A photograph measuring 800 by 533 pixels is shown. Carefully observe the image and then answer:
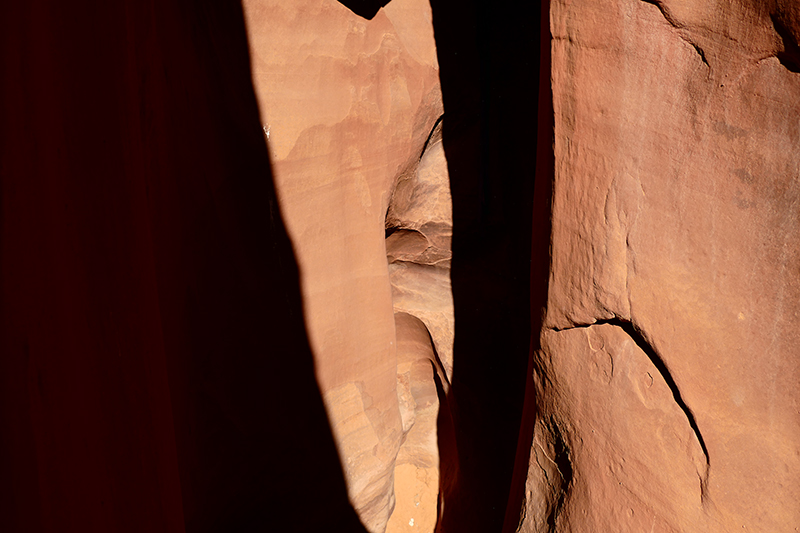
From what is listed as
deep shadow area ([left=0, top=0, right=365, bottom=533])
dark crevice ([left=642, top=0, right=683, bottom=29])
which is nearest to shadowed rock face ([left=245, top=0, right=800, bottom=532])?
dark crevice ([left=642, top=0, right=683, bottom=29])

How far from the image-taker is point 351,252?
1.76 metres

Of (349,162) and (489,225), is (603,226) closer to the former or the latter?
(349,162)

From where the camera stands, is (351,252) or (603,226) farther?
(351,252)

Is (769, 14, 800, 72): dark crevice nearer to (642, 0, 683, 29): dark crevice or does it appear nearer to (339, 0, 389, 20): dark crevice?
(642, 0, 683, 29): dark crevice

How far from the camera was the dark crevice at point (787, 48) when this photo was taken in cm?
100

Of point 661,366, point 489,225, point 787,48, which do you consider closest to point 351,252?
point 489,225

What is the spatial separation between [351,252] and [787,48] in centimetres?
Answer: 116

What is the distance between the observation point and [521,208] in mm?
2156

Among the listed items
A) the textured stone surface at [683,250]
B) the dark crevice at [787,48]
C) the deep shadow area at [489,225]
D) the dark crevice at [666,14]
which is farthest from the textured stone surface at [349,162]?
the dark crevice at [787,48]

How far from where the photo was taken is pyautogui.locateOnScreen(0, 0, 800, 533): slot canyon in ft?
3.43

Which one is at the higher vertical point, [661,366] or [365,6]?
[365,6]

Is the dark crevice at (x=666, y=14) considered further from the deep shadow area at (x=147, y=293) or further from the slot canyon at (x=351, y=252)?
the deep shadow area at (x=147, y=293)

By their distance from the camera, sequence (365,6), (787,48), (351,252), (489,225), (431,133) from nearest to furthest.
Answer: (787,48) → (365,6) → (351,252) → (431,133) → (489,225)

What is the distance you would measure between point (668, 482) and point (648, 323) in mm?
334
